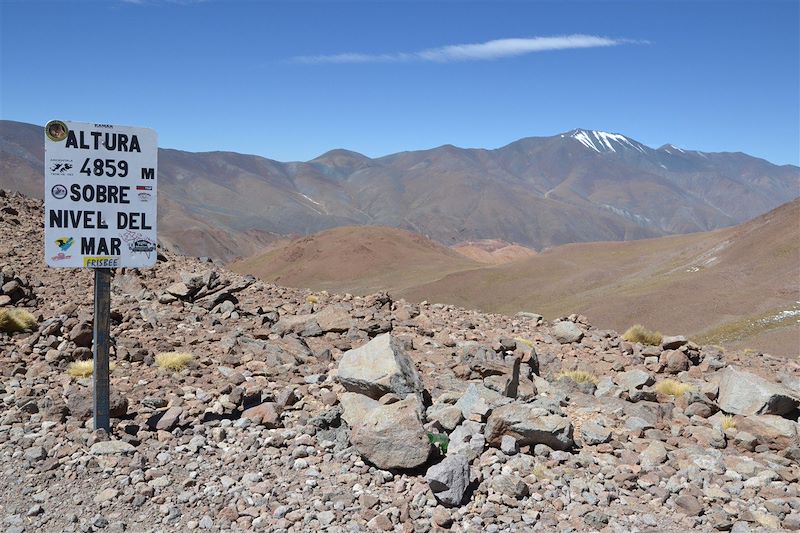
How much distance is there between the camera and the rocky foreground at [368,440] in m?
5.20

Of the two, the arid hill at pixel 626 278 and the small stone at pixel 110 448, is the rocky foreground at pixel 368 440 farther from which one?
the arid hill at pixel 626 278

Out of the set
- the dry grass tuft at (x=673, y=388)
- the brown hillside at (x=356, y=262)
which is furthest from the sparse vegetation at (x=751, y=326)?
the brown hillside at (x=356, y=262)

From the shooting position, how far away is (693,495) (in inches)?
217

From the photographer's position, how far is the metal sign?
604cm

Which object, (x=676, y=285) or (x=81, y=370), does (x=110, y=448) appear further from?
(x=676, y=285)

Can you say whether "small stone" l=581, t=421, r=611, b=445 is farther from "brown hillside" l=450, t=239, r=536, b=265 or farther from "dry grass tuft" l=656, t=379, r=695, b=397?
"brown hillside" l=450, t=239, r=536, b=265

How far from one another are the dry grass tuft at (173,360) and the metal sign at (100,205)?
4.75ft

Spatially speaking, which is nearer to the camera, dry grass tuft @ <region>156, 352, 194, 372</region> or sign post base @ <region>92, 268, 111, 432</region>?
sign post base @ <region>92, 268, 111, 432</region>

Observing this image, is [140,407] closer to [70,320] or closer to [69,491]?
[69,491]

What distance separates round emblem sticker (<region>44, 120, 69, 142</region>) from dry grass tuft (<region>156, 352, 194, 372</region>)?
9.49ft

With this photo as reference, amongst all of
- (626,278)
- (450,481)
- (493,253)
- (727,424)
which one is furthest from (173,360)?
(493,253)

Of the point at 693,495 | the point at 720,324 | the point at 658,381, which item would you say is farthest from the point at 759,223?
the point at 693,495

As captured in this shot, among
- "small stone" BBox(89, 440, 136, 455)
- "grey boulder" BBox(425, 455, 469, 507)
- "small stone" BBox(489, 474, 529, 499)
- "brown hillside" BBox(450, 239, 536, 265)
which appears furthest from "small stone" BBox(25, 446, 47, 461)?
"brown hillside" BBox(450, 239, 536, 265)

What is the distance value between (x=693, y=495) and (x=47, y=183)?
636cm
